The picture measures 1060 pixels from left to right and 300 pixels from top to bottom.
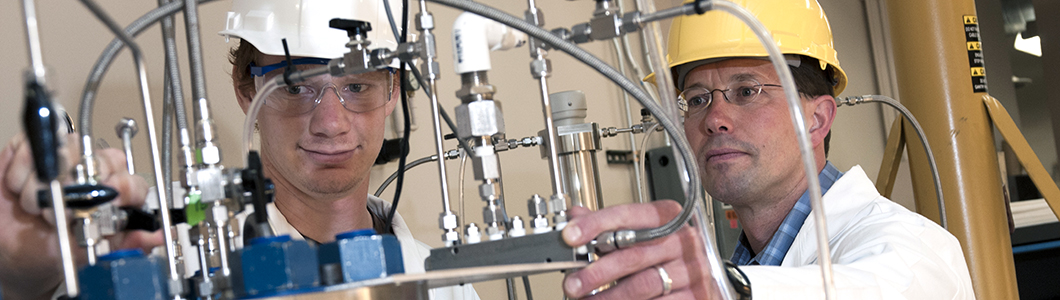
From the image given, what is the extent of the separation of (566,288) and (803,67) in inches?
45.5

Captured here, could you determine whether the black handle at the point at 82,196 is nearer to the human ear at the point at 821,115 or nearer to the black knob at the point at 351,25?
the black knob at the point at 351,25

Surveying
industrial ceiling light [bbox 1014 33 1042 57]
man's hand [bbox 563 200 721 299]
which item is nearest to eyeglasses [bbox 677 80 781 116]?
man's hand [bbox 563 200 721 299]

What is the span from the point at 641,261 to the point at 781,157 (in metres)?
0.93

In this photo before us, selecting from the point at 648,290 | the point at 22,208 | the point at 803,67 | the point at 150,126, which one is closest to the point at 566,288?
the point at 648,290

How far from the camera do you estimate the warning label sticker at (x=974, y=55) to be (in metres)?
1.70

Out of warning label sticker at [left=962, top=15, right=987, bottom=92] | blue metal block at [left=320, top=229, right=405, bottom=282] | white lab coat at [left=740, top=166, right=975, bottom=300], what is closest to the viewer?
blue metal block at [left=320, top=229, right=405, bottom=282]

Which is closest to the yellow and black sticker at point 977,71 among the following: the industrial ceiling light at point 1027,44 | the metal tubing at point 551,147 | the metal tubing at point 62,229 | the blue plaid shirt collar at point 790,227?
the blue plaid shirt collar at point 790,227

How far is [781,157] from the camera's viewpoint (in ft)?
5.29

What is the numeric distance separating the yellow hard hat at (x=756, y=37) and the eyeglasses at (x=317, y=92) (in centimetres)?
A: 71

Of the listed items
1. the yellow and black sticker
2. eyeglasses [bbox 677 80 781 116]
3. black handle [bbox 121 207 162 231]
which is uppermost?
eyeglasses [bbox 677 80 781 116]

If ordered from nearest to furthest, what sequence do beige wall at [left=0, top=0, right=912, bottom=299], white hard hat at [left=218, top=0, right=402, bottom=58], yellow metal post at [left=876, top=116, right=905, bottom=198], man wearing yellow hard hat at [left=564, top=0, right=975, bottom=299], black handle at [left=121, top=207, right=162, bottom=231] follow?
black handle at [left=121, top=207, right=162, bottom=231]
man wearing yellow hard hat at [left=564, top=0, right=975, bottom=299]
white hard hat at [left=218, top=0, right=402, bottom=58]
beige wall at [left=0, top=0, right=912, bottom=299]
yellow metal post at [left=876, top=116, right=905, bottom=198]

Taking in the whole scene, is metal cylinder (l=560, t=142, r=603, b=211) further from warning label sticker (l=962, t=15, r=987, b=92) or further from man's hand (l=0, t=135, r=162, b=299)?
warning label sticker (l=962, t=15, r=987, b=92)

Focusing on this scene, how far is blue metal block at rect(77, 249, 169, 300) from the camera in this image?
0.59 metres

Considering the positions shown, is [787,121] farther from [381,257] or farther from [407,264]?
[381,257]
